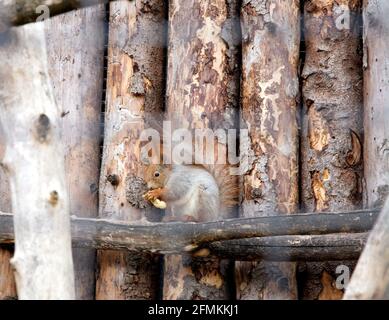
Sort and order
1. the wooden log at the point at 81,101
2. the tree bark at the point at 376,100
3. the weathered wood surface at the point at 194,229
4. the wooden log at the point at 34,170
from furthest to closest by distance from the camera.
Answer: the wooden log at the point at 81,101 → the tree bark at the point at 376,100 → the weathered wood surface at the point at 194,229 → the wooden log at the point at 34,170

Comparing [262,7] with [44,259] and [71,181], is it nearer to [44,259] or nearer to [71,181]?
[71,181]

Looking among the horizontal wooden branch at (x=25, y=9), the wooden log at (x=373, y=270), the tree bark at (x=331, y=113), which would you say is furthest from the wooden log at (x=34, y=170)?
the tree bark at (x=331, y=113)

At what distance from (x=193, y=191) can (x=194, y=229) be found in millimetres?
294

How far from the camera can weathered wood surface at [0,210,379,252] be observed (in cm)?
233

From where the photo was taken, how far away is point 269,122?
2717 millimetres

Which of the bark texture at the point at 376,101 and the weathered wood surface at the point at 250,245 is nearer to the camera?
the weathered wood surface at the point at 250,245

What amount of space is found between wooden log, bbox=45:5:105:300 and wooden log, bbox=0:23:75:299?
3.08 feet

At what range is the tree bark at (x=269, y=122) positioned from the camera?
103 inches

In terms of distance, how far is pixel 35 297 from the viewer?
184cm

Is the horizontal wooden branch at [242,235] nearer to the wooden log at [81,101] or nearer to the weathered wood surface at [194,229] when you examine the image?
the weathered wood surface at [194,229]

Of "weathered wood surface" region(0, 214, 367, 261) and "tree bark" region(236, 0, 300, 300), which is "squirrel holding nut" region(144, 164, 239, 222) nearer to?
"tree bark" region(236, 0, 300, 300)

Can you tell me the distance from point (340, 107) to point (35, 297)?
49.1 inches

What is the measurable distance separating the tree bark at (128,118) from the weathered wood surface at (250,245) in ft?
0.49

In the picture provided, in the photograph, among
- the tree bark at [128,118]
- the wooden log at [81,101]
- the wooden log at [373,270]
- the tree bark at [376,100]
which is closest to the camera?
the wooden log at [373,270]
